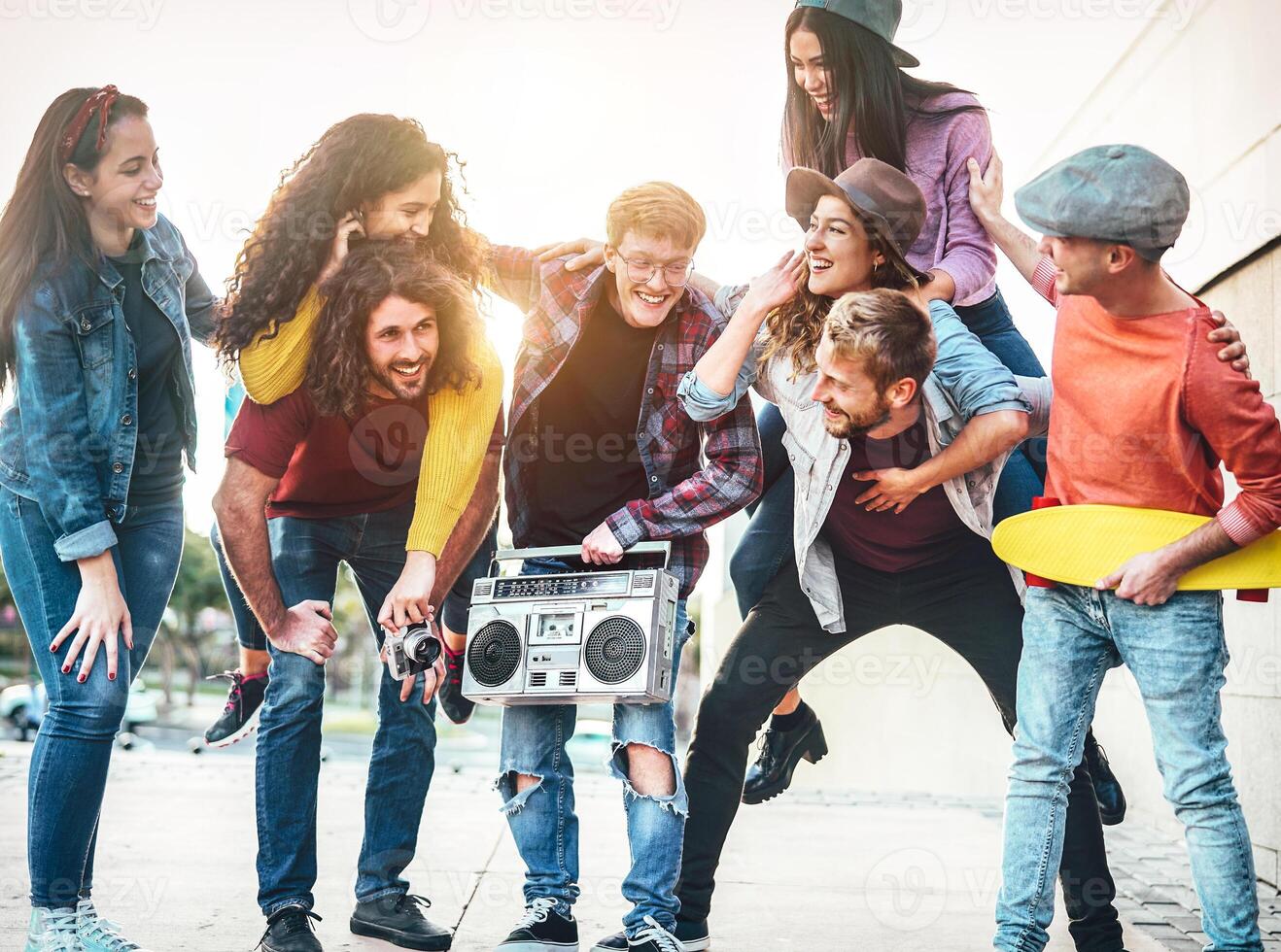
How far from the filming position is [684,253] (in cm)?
301

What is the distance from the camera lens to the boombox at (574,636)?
9.33 feet

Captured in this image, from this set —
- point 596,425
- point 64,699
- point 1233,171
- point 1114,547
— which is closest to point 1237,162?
point 1233,171

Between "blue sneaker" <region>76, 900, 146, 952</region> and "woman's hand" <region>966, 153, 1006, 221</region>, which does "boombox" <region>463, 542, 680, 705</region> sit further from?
"woman's hand" <region>966, 153, 1006, 221</region>

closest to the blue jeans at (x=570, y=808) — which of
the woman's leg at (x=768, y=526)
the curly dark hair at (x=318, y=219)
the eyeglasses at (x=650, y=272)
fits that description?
the woman's leg at (x=768, y=526)

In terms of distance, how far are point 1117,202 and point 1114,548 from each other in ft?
2.41

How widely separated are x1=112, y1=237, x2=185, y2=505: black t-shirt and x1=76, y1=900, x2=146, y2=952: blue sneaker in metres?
0.93

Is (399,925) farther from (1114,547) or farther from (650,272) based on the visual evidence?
(1114,547)

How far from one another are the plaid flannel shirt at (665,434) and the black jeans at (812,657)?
258 millimetres

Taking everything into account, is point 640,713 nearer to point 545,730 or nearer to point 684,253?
point 545,730

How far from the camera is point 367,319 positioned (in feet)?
9.96

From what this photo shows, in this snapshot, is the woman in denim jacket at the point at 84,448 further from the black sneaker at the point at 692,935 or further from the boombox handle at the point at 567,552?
the black sneaker at the point at 692,935

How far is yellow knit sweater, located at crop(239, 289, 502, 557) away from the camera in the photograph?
10.0ft

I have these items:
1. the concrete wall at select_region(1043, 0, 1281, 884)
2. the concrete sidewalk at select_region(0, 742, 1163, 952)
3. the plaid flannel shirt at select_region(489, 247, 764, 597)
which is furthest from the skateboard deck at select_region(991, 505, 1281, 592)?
the concrete wall at select_region(1043, 0, 1281, 884)

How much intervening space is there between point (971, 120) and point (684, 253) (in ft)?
3.01
